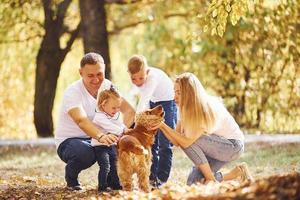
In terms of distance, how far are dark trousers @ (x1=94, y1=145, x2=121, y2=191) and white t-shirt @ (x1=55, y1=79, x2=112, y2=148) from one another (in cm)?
37

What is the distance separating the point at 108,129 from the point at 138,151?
1.90 ft

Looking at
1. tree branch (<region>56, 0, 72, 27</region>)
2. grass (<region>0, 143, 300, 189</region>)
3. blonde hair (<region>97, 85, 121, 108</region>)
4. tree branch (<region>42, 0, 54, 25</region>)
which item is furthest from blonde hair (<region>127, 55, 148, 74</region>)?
tree branch (<region>56, 0, 72, 27</region>)

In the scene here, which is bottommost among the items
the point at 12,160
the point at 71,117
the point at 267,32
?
the point at 12,160

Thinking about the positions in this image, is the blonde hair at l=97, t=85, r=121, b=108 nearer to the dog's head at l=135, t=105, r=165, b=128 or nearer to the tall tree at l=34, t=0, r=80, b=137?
the dog's head at l=135, t=105, r=165, b=128

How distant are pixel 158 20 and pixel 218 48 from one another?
163cm

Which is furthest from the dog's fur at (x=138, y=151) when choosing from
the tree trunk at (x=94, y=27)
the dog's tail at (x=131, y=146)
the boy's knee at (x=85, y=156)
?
the tree trunk at (x=94, y=27)

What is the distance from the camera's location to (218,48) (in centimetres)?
1703

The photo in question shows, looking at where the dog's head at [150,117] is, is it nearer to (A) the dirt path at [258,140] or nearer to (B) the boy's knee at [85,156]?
(B) the boy's knee at [85,156]

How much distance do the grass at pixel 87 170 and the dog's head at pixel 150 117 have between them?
4.60 ft

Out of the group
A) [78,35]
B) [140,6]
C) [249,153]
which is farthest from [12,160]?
[140,6]

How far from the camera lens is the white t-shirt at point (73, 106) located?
323 inches

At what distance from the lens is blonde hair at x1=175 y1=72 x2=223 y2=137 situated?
25.8 feet

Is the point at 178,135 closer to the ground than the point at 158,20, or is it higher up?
closer to the ground

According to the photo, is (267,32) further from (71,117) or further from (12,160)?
(71,117)
